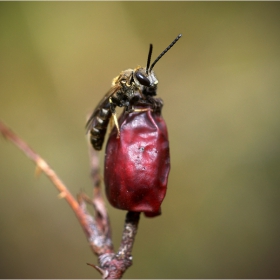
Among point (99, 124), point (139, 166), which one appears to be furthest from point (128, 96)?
point (139, 166)

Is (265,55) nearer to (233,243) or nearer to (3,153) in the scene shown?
(233,243)

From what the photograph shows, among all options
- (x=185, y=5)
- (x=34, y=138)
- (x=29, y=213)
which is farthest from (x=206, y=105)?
(x=29, y=213)

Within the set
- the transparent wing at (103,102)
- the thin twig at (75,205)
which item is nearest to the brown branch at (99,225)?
the thin twig at (75,205)

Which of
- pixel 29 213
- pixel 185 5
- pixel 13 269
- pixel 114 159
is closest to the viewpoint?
pixel 114 159

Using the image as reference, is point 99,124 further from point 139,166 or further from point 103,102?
point 139,166

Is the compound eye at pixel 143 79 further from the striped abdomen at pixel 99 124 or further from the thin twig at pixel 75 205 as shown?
the thin twig at pixel 75 205

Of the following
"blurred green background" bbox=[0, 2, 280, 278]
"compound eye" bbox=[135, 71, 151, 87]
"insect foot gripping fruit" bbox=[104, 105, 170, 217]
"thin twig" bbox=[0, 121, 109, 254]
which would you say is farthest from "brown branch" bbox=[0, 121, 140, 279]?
"blurred green background" bbox=[0, 2, 280, 278]

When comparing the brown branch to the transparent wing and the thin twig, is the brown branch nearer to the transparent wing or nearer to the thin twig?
the thin twig
